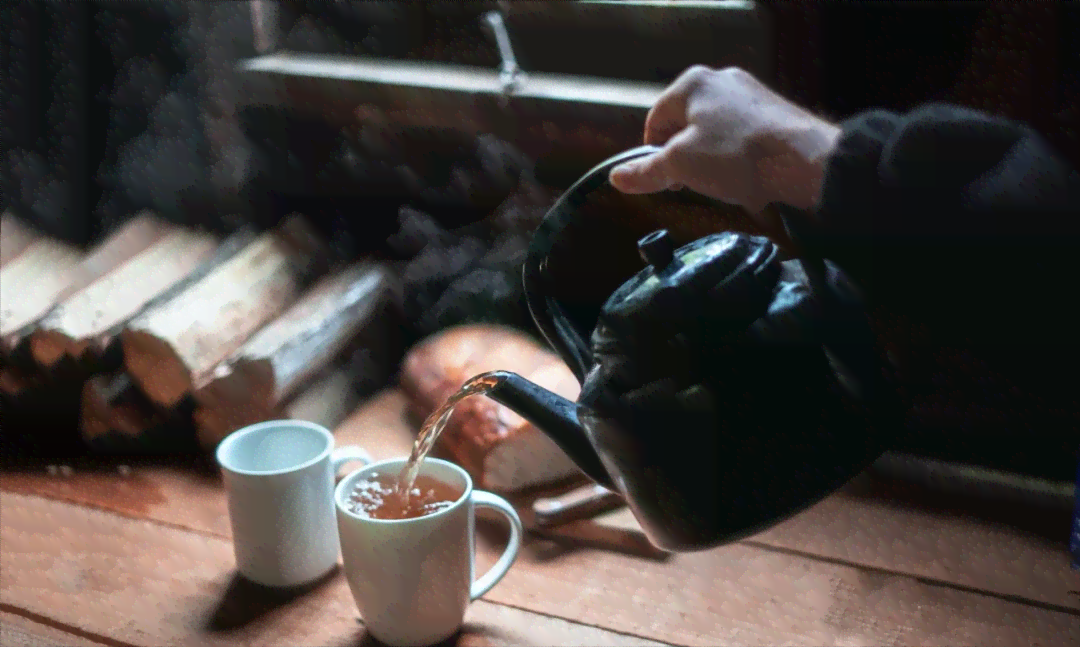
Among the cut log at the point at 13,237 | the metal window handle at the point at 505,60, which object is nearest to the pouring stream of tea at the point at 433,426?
the metal window handle at the point at 505,60

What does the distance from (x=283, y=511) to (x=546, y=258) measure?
0.43 m

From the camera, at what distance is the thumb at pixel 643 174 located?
2.06 ft

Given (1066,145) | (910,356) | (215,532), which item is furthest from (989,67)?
(215,532)

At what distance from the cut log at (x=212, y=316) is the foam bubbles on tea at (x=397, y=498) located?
373mm

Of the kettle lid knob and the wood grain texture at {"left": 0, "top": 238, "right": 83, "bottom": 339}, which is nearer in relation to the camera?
the kettle lid knob

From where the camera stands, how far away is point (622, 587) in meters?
0.93

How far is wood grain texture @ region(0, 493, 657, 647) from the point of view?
0.86 m

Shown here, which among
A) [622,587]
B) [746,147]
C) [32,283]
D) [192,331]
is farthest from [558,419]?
[32,283]

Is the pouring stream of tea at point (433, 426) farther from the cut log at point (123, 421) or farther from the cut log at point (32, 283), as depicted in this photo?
the cut log at point (32, 283)

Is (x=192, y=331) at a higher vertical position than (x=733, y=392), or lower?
lower

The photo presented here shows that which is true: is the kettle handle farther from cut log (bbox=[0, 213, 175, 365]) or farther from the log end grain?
cut log (bbox=[0, 213, 175, 365])

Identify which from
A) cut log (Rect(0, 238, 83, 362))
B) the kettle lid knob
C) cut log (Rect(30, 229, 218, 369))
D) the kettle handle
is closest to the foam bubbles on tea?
the kettle handle

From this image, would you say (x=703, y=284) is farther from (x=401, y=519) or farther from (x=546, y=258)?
(x=401, y=519)

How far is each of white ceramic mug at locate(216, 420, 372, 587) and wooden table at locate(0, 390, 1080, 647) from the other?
3cm
